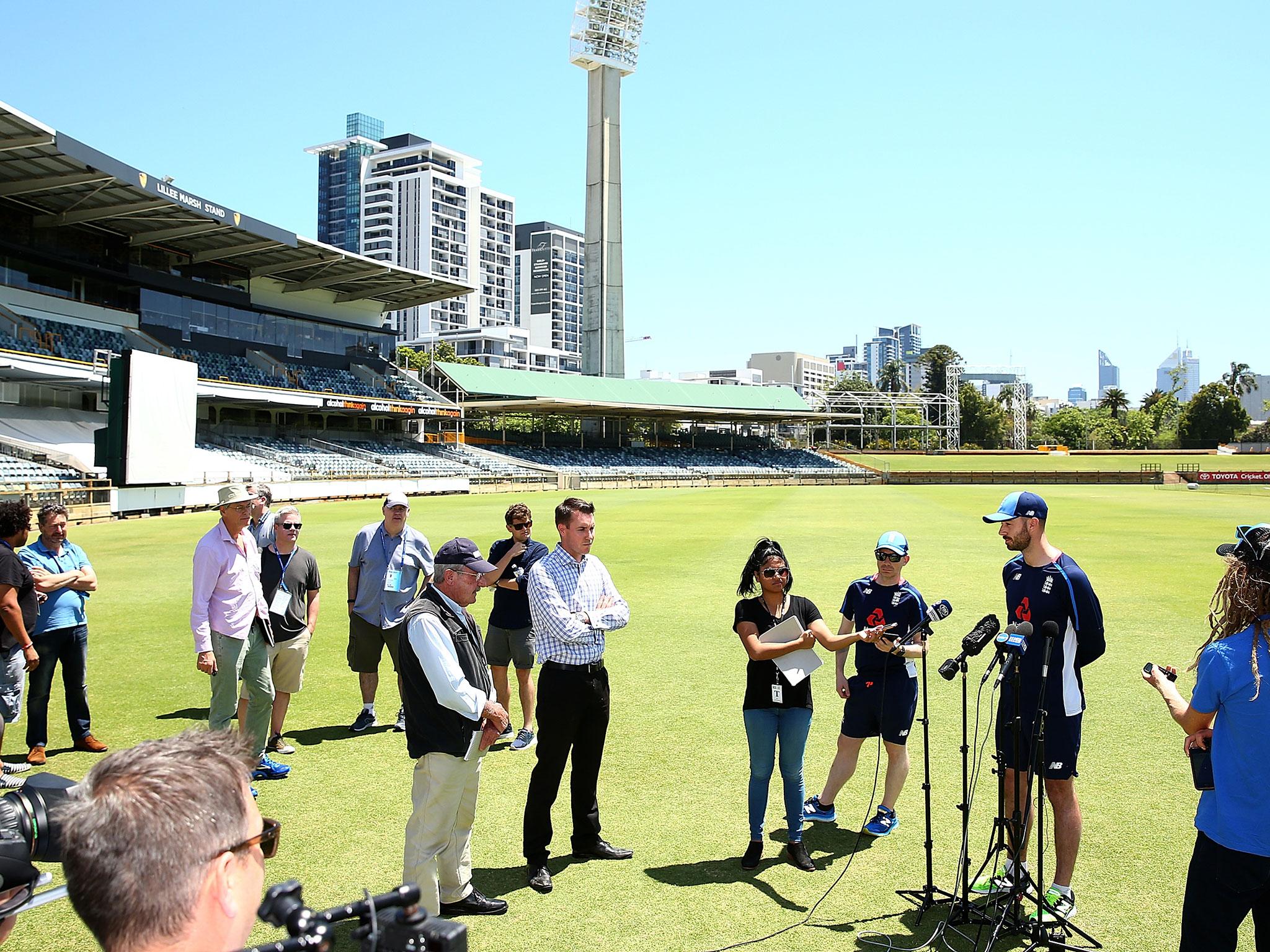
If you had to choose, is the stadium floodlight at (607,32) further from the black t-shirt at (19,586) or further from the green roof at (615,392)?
the black t-shirt at (19,586)

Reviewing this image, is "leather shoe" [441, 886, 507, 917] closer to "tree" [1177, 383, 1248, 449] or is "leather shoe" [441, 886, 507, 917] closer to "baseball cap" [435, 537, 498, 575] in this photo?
"baseball cap" [435, 537, 498, 575]

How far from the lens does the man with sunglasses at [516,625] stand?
7586mm

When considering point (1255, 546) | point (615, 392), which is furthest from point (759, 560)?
point (615, 392)

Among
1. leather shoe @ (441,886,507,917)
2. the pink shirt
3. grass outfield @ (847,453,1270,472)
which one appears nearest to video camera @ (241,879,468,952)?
leather shoe @ (441,886,507,917)

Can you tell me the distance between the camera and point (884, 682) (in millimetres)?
5738

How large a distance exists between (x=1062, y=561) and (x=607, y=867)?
321 centimetres

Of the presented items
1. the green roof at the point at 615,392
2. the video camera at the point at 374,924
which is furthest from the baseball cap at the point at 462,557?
the green roof at the point at 615,392

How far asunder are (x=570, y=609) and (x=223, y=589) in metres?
2.73

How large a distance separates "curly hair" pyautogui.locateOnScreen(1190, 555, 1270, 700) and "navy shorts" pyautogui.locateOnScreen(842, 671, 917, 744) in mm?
2479

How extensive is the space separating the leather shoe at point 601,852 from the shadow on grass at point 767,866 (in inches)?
9.7

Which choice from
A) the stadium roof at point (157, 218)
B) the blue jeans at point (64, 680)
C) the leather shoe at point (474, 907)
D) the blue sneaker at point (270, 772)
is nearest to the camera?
the leather shoe at point (474, 907)

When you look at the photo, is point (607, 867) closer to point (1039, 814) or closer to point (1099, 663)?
Answer: point (1039, 814)

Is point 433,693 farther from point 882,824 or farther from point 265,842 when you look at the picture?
point 882,824

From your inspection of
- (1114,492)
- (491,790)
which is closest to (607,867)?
(491,790)
